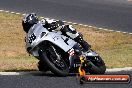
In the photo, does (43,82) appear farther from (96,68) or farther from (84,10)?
(84,10)

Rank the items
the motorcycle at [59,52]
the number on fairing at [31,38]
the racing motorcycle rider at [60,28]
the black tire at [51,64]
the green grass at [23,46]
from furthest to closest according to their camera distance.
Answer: the green grass at [23,46], the racing motorcycle rider at [60,28], the number on fairing at [31,38], the motorcycle at [59,52], the black tire at [51,64]

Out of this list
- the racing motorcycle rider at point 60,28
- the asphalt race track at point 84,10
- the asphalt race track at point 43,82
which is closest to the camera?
the asphalt race track at point 43,82

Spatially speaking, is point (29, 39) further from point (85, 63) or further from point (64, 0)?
point (64, 0)

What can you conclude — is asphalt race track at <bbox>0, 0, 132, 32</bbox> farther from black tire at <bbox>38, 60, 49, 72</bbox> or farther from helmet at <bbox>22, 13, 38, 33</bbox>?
helmet at <bbox>22, 13, 38, 33</bbox>

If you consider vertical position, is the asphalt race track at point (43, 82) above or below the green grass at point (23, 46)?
above

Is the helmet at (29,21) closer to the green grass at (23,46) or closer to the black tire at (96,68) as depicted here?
the green grass at (23,46)

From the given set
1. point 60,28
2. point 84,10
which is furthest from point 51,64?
point 84,10

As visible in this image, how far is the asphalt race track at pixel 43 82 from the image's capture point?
31.4ft

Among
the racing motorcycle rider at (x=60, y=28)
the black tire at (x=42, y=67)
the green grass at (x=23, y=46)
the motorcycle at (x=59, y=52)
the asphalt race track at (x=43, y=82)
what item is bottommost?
the green grass at (x=23, y=46)

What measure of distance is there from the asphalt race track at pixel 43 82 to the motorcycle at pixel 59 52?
0.25 m

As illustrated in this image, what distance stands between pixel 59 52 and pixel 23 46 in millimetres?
5476

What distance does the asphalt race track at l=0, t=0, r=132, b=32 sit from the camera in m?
21.5

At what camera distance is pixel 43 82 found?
994 centimetres

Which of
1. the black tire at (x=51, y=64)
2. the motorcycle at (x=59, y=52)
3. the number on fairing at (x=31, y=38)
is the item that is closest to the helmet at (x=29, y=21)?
the motorcycle at (x=59, y=52)
